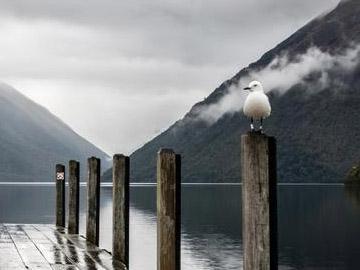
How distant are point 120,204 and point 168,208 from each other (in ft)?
14.0

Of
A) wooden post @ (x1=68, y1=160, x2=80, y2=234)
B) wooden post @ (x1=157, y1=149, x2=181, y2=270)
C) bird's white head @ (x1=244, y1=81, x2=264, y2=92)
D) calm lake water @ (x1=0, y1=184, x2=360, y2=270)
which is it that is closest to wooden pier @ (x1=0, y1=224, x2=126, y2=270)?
wooden post @ (x1=68, y1=160, x2=80, y2=234)

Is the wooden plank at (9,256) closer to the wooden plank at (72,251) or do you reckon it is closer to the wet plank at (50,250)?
the wet plank at (50,250)

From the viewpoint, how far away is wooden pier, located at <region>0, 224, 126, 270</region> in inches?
591

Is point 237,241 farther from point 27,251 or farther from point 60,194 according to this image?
point 27,251

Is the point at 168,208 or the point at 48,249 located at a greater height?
the point at 168,208

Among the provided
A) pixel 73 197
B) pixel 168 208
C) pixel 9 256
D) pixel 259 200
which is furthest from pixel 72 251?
pixel 259 200

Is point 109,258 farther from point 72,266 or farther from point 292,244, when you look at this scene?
point 292,244

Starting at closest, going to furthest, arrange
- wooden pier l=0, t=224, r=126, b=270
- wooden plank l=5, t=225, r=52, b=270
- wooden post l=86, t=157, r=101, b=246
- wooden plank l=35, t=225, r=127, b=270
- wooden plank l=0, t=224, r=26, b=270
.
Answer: wooden plank l=0, t=224, r=26, b=270 → wooden plank l=5, t=225, r=52, b=270 → wooden pier l=0, t=224, r=126, b=270 → wooden plank l=35, t=225, r=127, b=270 → wooden post l=86, t=157, r=101, b=246

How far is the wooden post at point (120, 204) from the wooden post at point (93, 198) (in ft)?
8.67

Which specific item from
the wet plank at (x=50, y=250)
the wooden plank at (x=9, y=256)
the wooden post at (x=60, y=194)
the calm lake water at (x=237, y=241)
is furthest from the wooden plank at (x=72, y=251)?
the calm lake water at (x=237, y=241)

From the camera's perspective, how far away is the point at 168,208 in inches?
549

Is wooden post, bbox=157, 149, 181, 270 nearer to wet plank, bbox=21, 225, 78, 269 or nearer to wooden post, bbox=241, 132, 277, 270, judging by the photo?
wet plank, bbox=21, 225, 78, 269

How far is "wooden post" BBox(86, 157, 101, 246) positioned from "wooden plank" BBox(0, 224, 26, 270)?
7.34ft

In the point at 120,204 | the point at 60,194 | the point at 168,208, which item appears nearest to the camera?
the point at 168,208
